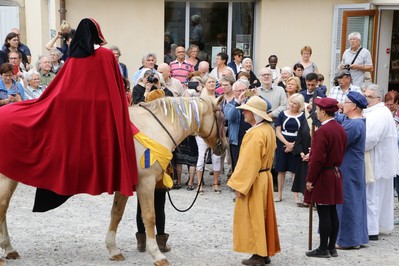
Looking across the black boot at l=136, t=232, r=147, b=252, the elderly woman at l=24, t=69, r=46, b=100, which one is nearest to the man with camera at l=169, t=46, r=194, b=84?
the elderly woman at l=24, t=69, r=46, b=100

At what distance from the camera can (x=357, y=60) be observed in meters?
12.8

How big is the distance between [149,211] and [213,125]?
1216mm

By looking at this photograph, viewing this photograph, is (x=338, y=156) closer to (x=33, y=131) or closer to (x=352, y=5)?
(x=33, y=131)

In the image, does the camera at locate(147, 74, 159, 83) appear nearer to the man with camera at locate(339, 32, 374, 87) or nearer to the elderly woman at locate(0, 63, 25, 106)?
the elderly woman at locate(0, 63, 25, 106)

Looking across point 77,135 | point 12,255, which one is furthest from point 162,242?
point 77,135

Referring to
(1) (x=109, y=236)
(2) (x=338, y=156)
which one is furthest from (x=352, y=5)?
(1) (x=109, y=236)

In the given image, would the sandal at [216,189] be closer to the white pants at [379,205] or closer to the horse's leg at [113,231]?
the white pants at [379,205]

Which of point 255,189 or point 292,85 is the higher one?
point 292,85

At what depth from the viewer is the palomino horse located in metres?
6.63

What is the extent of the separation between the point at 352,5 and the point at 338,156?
8.75m

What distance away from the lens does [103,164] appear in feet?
21.0

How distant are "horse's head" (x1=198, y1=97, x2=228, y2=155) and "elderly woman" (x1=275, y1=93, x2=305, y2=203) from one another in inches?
112

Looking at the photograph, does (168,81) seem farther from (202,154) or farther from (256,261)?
(256,261)

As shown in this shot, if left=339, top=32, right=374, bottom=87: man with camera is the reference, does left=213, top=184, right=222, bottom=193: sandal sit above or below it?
below
